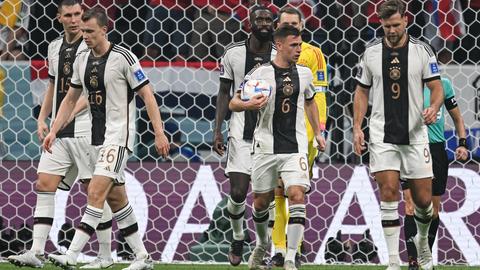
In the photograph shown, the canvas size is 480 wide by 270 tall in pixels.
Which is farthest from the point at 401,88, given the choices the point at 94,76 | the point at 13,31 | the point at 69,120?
the point at 13,31

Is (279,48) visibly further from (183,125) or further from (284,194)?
(183,125)

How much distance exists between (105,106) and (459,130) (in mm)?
2626

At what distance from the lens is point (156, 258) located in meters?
12.4

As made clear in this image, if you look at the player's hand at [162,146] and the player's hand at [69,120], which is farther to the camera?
the player's hand at [69,120]

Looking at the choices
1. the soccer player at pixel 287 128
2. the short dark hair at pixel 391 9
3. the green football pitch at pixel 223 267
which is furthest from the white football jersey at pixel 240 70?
the short dark hair at pixel 391 9

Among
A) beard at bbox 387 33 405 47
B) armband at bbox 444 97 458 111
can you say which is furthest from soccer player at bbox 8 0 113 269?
armband at bbox 444 97 458 111

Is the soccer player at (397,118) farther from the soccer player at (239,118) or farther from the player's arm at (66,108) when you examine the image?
the player's arm at (66,108)

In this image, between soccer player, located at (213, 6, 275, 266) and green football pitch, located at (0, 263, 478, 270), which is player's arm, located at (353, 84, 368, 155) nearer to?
soccer player, located at (213, 6, 275, 266)

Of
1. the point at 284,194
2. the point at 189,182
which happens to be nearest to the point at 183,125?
the point at 189,182

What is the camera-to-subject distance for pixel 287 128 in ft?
32.7

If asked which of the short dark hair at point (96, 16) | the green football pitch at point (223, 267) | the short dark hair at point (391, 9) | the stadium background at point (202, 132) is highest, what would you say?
the short dark hair at point (391, 9)

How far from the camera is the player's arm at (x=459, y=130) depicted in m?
10.2

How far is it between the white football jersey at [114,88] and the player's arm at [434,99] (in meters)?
1.97

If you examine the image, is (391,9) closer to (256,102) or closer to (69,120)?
(256,102)
